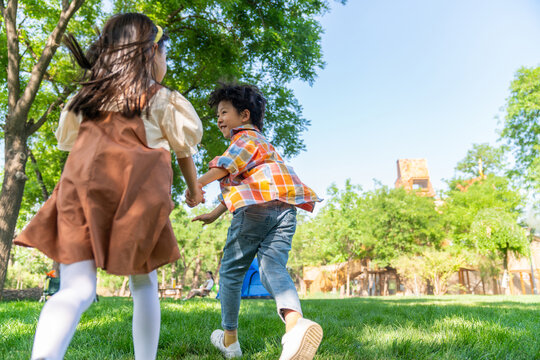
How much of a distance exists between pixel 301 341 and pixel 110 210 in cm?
116

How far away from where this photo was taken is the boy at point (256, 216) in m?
2.40

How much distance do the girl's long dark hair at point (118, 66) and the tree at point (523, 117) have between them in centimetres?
2451

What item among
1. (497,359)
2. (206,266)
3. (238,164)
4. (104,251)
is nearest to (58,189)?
(104,251)

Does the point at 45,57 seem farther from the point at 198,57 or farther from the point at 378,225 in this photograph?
the point at 378,225

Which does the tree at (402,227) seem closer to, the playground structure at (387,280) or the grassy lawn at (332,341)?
the playground structure at (387,280)

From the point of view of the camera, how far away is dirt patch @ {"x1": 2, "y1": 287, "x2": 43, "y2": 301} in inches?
445

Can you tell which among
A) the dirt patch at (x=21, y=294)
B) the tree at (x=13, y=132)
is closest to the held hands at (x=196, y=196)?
the tree at (x=13, y=132)

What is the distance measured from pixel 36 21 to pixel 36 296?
834 cm

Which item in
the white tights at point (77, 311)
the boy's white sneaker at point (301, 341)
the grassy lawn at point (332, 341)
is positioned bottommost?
the grassy lawn at point (332, 341)

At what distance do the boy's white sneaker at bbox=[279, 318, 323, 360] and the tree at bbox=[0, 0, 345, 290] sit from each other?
6962mm

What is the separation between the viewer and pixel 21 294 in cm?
1184

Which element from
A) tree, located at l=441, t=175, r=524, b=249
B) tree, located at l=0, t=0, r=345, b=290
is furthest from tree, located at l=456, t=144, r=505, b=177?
tree, located at l=0, t=0, r=345, b=290

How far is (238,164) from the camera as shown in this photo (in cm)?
250

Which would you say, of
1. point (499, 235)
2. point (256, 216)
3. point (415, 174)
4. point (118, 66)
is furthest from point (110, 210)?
point (415, 174)
